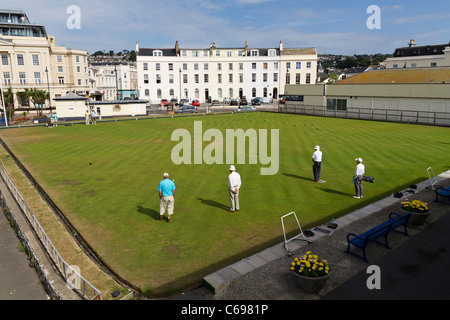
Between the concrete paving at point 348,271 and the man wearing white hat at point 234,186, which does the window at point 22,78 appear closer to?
the man wearing white hat at point 234,186

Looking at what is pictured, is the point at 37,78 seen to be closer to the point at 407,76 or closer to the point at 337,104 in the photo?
the point at 337,104

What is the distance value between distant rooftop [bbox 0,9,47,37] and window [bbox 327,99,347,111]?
70136 mm

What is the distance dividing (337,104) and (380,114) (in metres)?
8.13

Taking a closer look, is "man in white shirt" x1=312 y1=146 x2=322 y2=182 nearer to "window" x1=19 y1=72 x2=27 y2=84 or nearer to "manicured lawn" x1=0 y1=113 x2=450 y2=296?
"manicured lawn" x1=0 y1=113 x2=450 y2=296

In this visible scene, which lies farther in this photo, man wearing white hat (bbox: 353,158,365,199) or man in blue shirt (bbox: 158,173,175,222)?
man wearing white hat (bbox: 353,158,365,199)

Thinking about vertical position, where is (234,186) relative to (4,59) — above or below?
below

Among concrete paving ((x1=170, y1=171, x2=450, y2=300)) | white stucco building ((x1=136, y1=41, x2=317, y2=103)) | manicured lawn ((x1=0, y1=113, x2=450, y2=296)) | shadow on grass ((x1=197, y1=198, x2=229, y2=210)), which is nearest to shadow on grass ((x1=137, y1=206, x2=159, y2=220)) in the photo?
manicured lawn ((x1=0, y1=113, x2=450, y2=296))

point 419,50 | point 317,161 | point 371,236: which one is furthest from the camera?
point 419,50

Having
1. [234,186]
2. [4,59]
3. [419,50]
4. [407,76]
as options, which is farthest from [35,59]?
[419,50]

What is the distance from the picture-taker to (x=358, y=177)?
14086mm

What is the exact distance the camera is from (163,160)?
22.0 metres

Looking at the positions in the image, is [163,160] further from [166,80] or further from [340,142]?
[166,80]

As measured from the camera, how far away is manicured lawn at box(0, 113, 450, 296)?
389 inches
